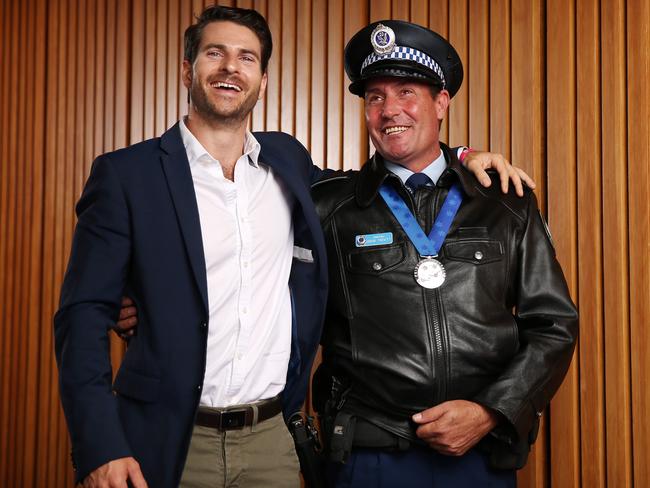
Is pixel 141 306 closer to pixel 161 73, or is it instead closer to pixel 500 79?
pixel 500 79

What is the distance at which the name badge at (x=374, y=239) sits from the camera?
2355mm

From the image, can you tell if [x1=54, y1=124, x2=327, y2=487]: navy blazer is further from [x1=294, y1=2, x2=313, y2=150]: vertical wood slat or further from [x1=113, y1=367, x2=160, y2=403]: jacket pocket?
[x1=294, y1=2, x2=313, y2=150]: vertical wood slat

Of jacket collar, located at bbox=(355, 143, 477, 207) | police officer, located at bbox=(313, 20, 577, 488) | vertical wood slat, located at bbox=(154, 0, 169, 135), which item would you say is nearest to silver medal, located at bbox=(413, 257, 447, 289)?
police officer, located at bbox=(313, 20, 577, 488)

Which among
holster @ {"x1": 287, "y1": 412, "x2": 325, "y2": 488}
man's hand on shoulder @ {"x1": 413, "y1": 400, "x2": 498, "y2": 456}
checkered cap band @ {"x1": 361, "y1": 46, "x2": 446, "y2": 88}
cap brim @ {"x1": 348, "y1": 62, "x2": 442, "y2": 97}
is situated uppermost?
checkered cap band @ {"x1": 361, "y1": 46, "x2": 446, "y2": 88}

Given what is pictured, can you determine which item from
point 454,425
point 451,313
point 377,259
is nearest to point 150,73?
point 377,259

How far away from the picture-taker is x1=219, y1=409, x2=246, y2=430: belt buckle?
6.98 feet

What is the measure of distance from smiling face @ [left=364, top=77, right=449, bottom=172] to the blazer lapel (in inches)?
26.7

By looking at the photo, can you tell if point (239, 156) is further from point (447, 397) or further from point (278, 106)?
point (278, 106)

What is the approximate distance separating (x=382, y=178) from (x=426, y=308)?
46 centimetres

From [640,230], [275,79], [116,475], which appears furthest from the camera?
[275,79]

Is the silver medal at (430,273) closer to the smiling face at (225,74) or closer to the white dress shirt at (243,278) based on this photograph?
the white dress shirt at (243,278)

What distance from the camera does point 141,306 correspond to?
2082mm

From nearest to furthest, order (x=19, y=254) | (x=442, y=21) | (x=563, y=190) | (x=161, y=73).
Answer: (x=563, y=190) < (x=442, y=21) < (x=161, y=73) < (x=19, y=254)

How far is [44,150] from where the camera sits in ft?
13.5
